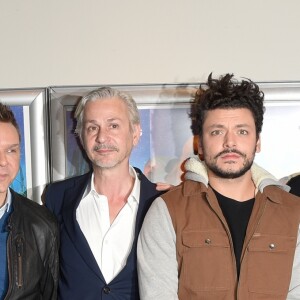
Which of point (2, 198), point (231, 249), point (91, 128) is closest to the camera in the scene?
point (231, 249)

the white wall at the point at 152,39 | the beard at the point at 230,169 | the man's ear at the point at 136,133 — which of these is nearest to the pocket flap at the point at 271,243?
the beard at the point at 230,169

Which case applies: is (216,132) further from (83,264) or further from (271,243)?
(83,264)

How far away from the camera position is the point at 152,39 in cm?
241

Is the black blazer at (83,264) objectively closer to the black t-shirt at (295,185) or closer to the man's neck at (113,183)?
the man's neck at (113,183)

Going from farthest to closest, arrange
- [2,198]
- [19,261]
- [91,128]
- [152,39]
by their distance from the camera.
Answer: [152,39] < [91,128] < [2,198] < [19,261]

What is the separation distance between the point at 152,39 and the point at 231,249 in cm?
114

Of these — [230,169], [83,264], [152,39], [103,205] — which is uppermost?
[152,39]

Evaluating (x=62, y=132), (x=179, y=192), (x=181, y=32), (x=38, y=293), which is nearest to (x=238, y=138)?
(x=179, y=192)

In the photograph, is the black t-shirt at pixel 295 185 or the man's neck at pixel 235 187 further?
the black t-shirt at pixel 295 185

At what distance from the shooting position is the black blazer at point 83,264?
6.66ft

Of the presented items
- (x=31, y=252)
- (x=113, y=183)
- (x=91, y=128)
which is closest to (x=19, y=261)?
(x=31, y=252)

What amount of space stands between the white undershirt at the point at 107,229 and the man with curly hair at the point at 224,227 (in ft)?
0.51

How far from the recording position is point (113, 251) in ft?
6.88

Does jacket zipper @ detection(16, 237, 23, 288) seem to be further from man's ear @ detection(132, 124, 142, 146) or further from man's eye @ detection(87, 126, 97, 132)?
man's ear @ detection(132, 124, 142, 146)
